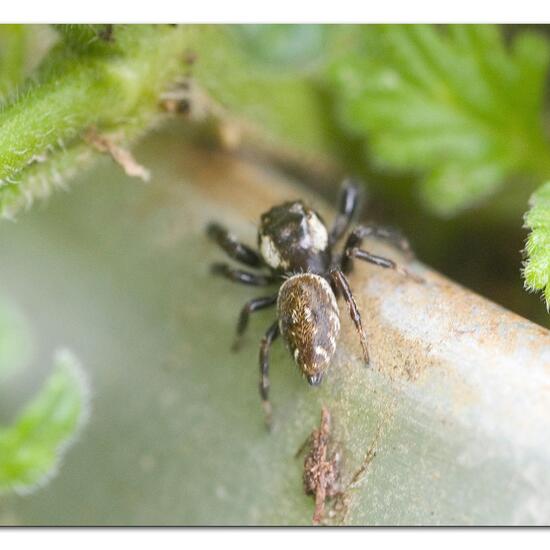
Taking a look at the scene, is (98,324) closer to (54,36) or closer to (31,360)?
(31,360)

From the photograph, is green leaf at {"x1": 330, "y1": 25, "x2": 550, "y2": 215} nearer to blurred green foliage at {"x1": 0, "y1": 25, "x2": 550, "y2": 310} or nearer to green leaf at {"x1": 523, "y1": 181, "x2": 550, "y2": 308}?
blurred green foliage at {"x1": 0, "y1": 25, "x2": 550, "y2": 310}

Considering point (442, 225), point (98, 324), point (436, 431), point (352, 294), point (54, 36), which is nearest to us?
point (436, 431)

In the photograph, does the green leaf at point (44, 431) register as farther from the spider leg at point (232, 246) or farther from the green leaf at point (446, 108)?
the green leaf at point (446, 108)

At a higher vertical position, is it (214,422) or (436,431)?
(436,431)

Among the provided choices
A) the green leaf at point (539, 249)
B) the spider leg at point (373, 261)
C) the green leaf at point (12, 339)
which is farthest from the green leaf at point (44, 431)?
the green leaf at point (539, 249)

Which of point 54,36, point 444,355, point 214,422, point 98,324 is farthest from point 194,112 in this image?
point 444,355

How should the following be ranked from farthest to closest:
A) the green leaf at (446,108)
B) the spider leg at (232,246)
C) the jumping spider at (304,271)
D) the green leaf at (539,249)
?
the green leaf at (446,108), the spider leg at (232,246), the jumping spider at (304,271), the green leaf at (539,249)

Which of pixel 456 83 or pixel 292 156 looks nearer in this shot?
pixel 456 83
